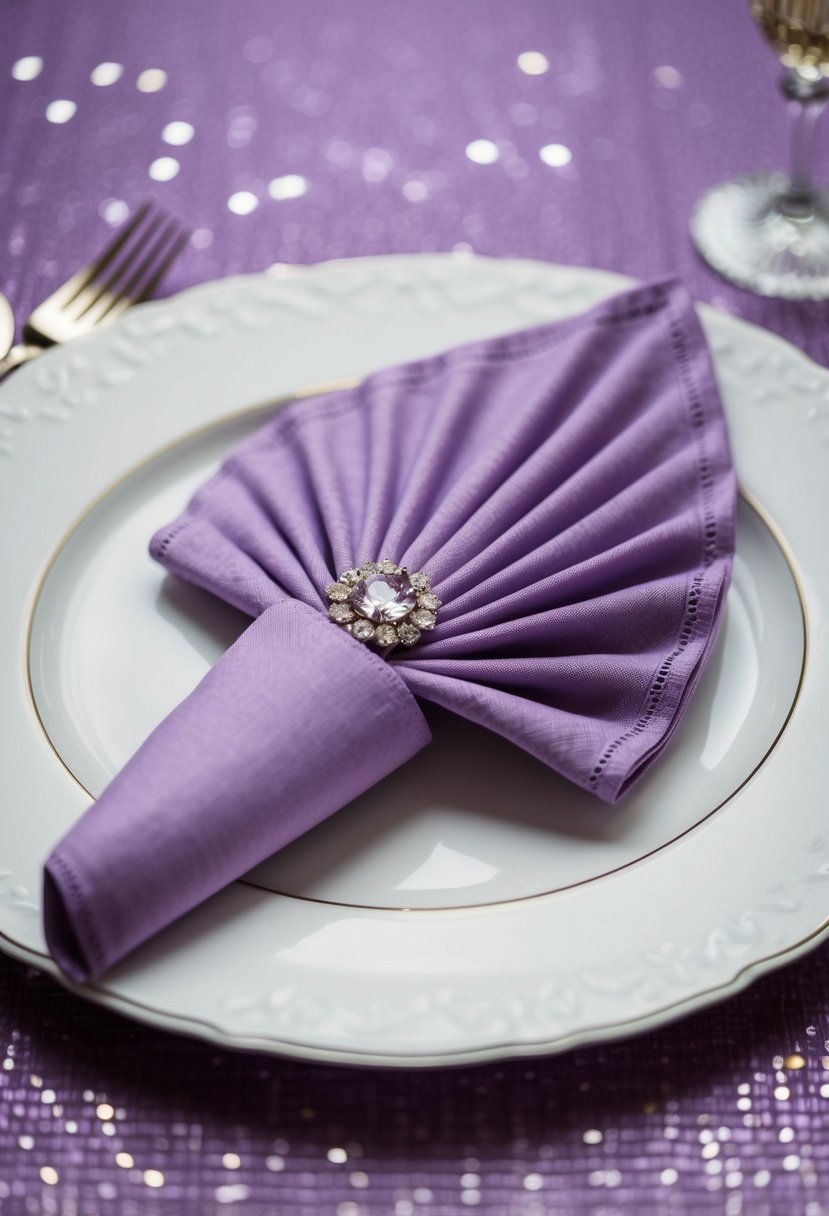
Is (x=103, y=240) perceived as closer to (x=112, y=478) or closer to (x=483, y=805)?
(x=112, y=478)

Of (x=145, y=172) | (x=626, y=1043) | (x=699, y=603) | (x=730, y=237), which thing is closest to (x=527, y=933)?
(x=626, y=1043)

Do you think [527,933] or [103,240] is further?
[103,240]

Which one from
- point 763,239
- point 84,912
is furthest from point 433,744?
point 763,239

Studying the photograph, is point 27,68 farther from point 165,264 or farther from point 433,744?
point 433,744

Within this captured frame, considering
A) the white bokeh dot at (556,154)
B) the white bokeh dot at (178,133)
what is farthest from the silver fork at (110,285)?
the white bokeh dot at (556,154)

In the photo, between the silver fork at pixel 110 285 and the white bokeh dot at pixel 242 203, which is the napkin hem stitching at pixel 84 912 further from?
the white bokeh dot at pixel 242 203
